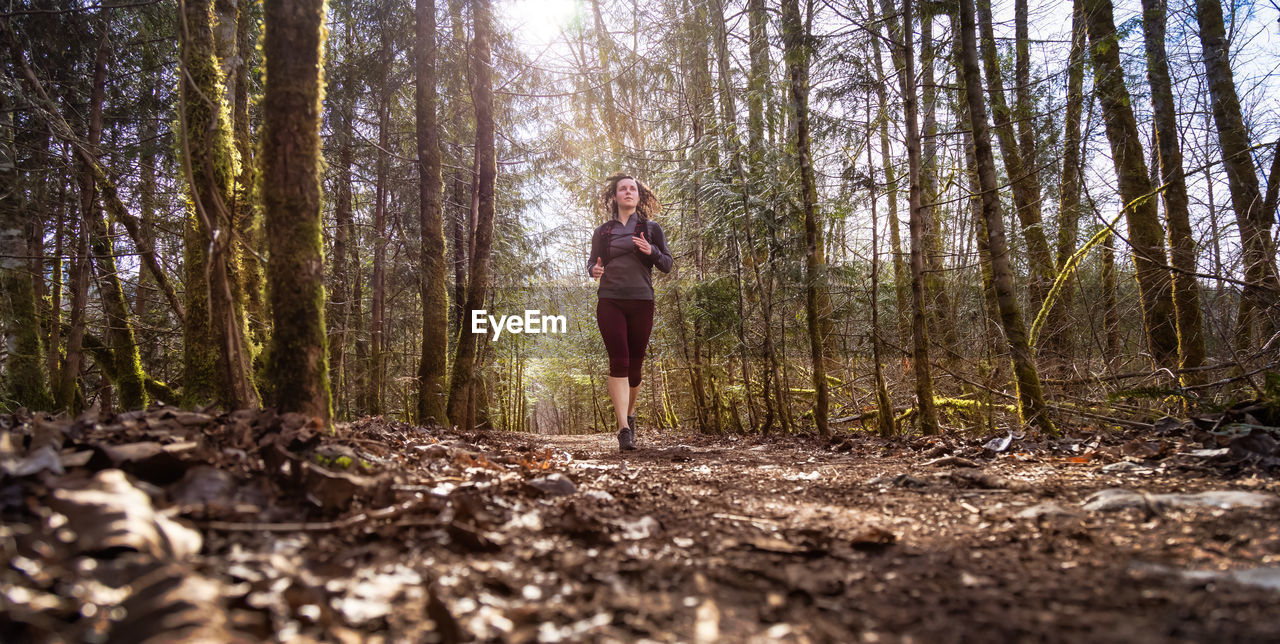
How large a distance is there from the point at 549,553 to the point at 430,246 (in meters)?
6.61

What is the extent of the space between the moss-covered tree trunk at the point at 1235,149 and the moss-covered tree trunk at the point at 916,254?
271 cm

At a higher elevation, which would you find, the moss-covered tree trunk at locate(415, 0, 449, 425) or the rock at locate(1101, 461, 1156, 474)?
the moss-covered tree trunk at locate(415, 0, 449, 425)

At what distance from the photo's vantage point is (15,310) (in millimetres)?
6781

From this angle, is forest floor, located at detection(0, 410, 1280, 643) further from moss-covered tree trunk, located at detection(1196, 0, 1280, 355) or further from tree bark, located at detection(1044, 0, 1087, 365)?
tree bark, located at detection(1044, 0, 1087, 365)

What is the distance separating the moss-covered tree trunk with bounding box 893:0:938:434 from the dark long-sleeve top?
2.14 meters

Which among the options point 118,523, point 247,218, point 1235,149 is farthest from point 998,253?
point 247,218

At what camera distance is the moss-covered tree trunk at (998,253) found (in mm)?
4031

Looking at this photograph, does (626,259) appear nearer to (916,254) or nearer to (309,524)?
(916,254)

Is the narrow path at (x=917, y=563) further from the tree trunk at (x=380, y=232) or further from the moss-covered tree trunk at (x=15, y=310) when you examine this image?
the tree trunk at (x=380, y=232)

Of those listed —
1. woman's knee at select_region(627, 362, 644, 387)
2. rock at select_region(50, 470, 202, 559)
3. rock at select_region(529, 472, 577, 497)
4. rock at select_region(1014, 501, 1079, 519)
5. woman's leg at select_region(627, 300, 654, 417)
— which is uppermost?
woman's leg at select_region(627, 300, 654, 417)

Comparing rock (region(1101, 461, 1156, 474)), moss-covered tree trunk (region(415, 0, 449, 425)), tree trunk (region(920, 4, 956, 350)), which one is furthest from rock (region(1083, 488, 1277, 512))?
moss-covered tree trunk (region(415, 0, 449, 425))

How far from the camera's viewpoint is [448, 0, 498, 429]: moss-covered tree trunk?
7.30 metres

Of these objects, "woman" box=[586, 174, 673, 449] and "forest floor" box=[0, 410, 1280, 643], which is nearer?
"forest floor" box=[0, 410, 1280, 643]

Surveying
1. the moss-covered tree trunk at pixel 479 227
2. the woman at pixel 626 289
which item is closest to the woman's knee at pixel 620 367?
the woman at pixel 626 289
